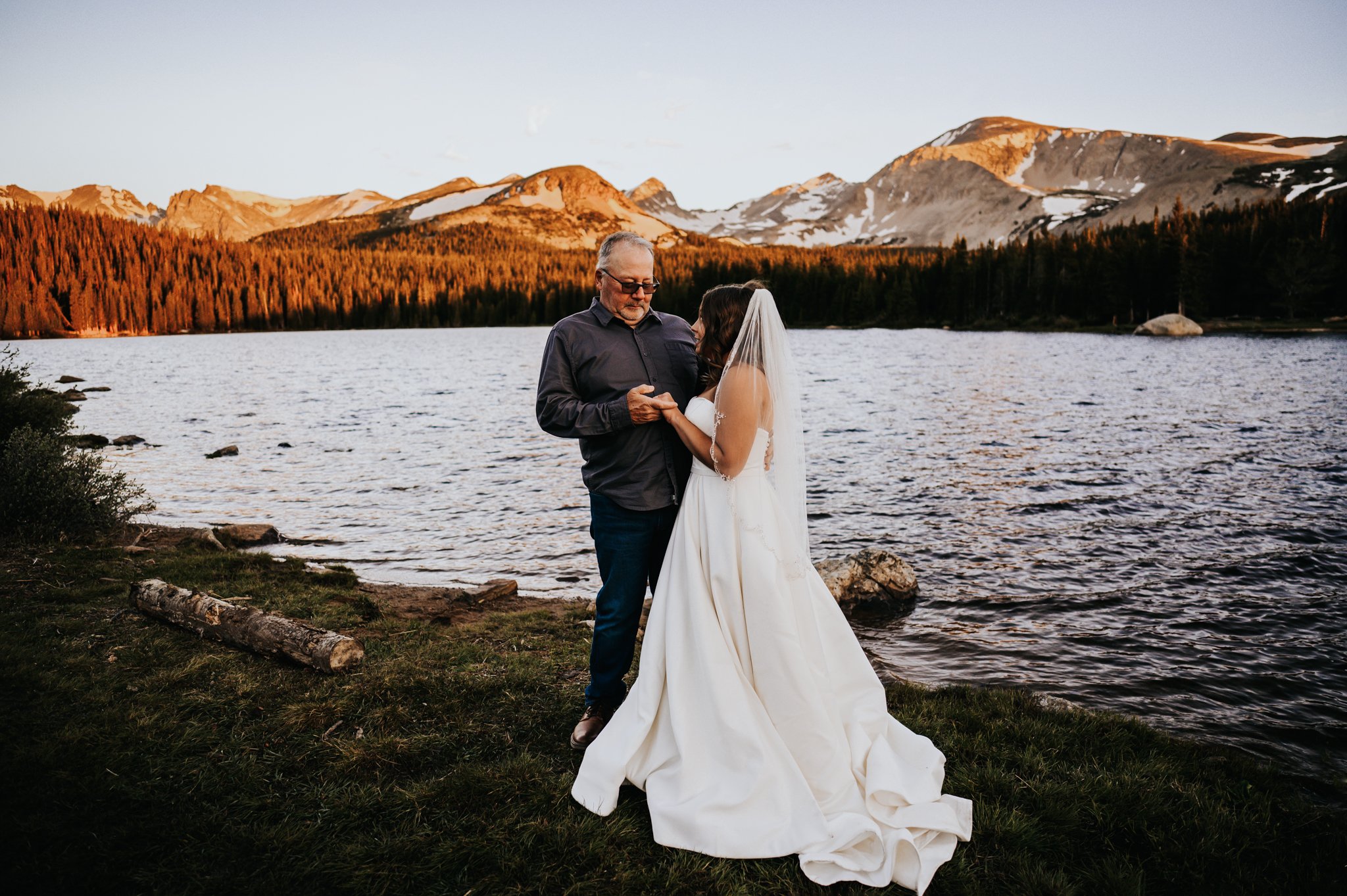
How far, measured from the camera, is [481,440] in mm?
26359

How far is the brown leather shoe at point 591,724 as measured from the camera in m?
5.08

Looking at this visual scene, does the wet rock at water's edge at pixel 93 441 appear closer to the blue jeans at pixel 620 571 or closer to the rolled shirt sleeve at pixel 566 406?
the rolled shirt sleeve at pixel 566 406

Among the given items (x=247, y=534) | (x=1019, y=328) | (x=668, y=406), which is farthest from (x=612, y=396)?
(x=1019, y=328)

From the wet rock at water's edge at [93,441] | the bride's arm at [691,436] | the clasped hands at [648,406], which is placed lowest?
the wet rock at water's edge at [93,441]

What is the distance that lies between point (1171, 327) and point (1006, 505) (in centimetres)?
7415

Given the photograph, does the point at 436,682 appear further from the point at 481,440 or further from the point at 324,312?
the point at 324,312

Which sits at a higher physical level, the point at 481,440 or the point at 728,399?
the point at 728,399

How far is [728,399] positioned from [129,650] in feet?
19.5

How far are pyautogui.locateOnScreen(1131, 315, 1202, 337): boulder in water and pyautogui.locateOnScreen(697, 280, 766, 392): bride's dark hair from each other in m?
86.2

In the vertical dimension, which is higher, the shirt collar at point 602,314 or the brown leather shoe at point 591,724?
the shirt collar at point 602,314

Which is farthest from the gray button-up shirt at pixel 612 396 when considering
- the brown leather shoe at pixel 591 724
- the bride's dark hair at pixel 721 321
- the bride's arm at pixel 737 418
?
the brown leather shoe at pixel 591 724

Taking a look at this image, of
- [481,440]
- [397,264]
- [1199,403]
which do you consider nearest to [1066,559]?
[481,440]

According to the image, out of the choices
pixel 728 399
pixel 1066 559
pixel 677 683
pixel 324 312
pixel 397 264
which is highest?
pixel 397 264

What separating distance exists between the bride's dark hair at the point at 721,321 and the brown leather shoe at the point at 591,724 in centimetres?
249
